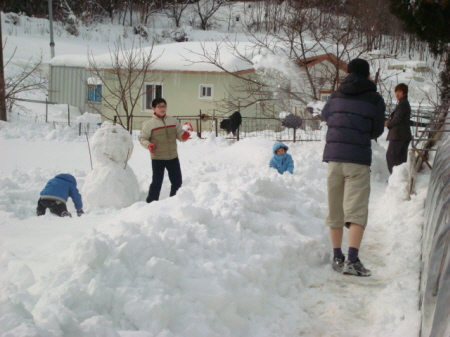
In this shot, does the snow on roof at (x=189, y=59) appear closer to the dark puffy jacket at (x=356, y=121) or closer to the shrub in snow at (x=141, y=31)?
the dark puffy jacket at (x=356, y=121)

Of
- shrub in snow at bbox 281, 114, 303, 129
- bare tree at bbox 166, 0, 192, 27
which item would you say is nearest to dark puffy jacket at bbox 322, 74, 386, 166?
shrub in snow at bbox 281, 114, 303, 129

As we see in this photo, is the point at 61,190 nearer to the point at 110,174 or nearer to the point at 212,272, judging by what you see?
the point at 110,174

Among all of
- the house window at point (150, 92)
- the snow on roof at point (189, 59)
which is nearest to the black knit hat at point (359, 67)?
the snow on roof at point (189, 59)

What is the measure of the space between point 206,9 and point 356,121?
4464 centimetres

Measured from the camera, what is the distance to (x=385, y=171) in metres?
10.0

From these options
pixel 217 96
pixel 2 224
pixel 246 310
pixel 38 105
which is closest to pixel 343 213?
pixel 246 310

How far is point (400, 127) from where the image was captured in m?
8.30

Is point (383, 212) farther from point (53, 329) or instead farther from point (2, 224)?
point (53, 329)

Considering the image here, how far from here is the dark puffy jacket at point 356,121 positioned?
4801 mm

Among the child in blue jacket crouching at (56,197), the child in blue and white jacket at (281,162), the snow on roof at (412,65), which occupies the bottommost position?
the child in blue jacket crouching at (56,197)

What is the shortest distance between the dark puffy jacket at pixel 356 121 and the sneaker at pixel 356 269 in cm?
83

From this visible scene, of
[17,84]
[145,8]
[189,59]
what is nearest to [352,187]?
[17,84]

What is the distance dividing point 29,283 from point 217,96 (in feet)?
65.1

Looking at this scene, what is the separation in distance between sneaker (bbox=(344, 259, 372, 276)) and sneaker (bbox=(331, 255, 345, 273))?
0.30 feet
